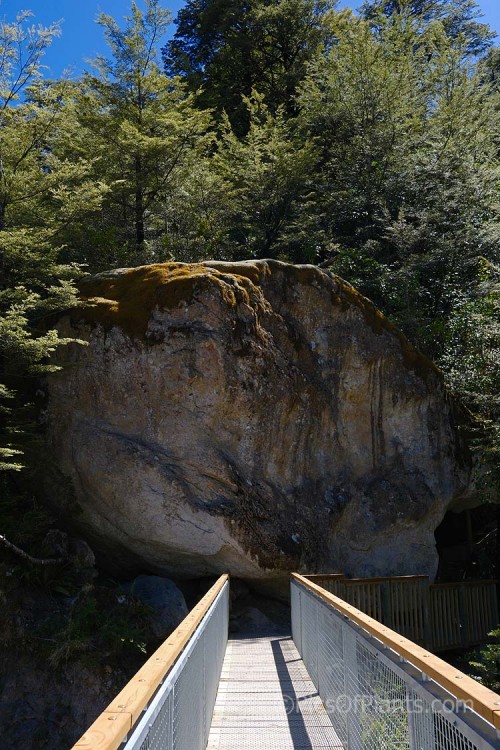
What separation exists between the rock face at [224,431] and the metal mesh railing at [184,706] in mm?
5608

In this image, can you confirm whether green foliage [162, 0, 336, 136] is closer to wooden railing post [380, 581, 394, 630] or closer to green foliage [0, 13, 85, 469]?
green foliage [0, 13, 85, 469]

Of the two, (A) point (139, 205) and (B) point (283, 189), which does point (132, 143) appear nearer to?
(A) point (139, 205)

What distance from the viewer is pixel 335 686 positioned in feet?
18.0

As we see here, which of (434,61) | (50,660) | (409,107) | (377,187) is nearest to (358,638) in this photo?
(50,660)

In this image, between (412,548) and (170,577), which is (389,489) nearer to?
(412,548)

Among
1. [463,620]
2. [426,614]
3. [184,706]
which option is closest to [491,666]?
[426,614]

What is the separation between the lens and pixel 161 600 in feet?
36.8

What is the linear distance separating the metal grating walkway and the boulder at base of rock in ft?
6.36

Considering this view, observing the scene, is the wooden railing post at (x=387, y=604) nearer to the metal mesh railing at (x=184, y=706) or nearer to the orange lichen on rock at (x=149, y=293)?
the orange lichen on rock at (x=149, y=293)

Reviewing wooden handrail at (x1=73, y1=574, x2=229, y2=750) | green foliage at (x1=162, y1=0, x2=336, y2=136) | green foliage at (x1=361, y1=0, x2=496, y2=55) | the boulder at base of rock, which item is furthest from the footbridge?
green foliage at (x1=361, y1=0, x2=496, y2=55)

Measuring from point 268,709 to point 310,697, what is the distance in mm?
663

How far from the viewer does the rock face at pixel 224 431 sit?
1180cm

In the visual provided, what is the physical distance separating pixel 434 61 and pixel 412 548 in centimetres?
1861

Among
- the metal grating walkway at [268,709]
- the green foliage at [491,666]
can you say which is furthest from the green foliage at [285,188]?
the metal grating walkway at [268,709]
